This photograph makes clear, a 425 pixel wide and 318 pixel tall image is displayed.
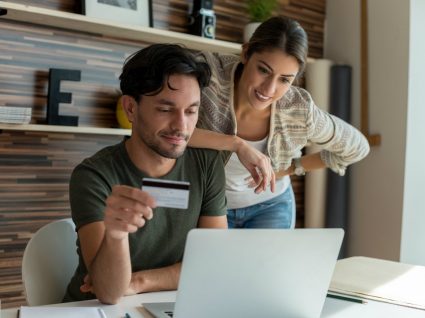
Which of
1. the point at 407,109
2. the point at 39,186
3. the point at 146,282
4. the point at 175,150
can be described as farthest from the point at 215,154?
the point at 407,109

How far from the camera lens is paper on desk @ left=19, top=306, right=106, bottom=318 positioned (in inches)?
41.2

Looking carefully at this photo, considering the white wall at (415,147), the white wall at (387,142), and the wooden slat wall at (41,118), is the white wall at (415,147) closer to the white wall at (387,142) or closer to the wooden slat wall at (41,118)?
the white wall at (387,142)

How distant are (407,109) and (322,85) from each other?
0.56 metres

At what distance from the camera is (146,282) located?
131 cm

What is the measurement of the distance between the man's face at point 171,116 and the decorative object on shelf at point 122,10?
4.52ft

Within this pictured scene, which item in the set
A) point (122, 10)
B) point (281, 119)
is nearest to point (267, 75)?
point (281, 119)

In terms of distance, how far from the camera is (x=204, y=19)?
9.70 ft

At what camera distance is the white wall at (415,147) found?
300 cm

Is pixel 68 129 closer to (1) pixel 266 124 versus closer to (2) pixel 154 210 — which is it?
(1) pixel 266 124

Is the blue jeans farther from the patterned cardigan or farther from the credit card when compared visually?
the credit card

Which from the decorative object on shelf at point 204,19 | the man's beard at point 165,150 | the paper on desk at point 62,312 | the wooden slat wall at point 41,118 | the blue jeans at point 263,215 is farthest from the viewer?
the decorative object on shelf at point 204,19

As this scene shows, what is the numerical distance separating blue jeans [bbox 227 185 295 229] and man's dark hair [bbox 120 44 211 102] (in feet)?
2.45

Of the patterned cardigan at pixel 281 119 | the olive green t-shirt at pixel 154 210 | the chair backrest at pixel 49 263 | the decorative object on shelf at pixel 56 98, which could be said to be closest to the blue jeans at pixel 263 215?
the patterned cardigan at pixel 281 119

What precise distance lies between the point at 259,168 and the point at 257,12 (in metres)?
1.83
